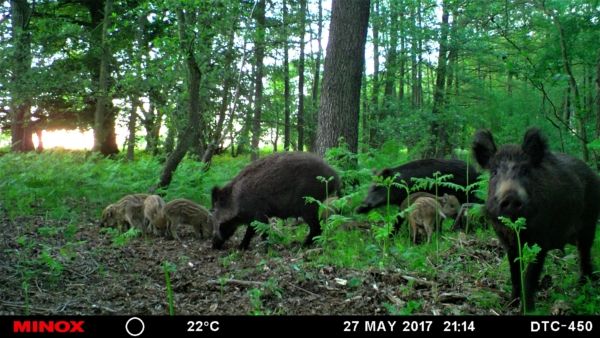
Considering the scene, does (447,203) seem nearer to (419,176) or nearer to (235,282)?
(419,176)

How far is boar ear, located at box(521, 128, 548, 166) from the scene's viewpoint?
4809 millimetres

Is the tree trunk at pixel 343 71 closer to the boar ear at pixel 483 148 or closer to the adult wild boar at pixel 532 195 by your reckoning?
the boar ear at pixel 483 148

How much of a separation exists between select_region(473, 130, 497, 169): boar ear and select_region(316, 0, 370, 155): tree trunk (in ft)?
18.2

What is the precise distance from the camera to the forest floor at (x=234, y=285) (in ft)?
14.8

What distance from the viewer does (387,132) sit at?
19.8m

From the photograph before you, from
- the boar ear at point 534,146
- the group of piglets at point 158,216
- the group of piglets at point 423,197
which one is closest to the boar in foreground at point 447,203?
the group of piglets at point 423,197

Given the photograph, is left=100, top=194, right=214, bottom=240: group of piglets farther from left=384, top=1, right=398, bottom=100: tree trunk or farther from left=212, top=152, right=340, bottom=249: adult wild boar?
left=384, top=1, right=398, bottom=100: tree trunk

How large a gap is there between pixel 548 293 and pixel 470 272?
78cm

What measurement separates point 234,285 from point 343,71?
6364 millimetres

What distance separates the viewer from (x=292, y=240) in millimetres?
8258

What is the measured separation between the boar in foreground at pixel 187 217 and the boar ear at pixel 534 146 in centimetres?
525

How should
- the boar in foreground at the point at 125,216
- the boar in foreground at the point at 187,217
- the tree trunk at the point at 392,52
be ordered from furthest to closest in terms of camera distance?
the tree trunk at the point at 392,52 < the boar in foreground at the point at 125,216 < the boar in foreground at the point at 187,217

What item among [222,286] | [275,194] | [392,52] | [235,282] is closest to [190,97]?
[275,194]
